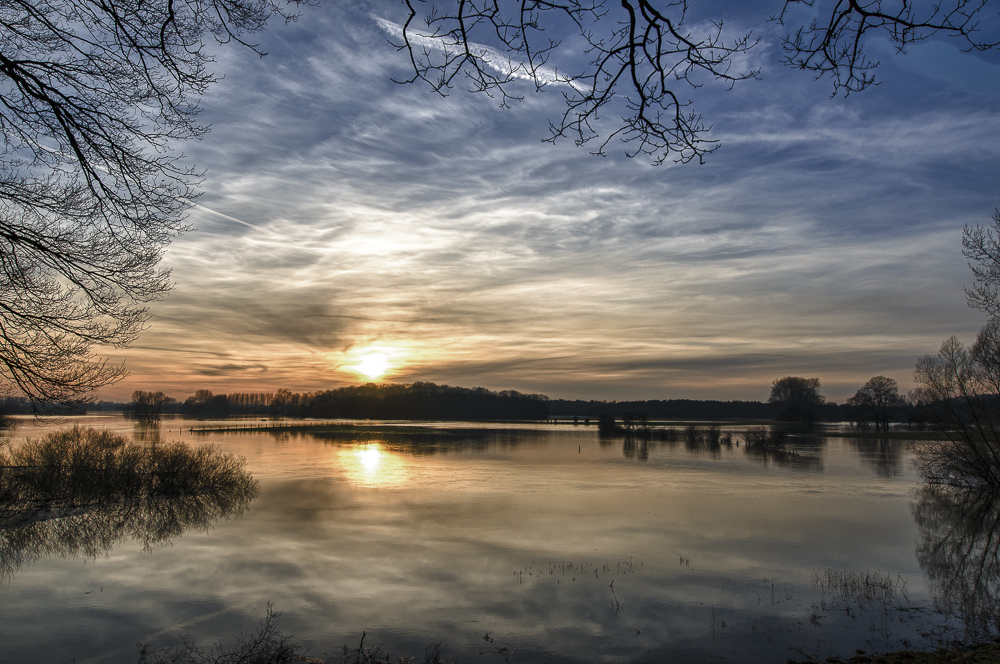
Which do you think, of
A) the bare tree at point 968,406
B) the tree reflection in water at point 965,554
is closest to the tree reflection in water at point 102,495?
the tree reflection in water at point 965,554

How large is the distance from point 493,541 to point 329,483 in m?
15.5

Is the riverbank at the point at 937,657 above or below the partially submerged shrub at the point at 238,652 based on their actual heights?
above

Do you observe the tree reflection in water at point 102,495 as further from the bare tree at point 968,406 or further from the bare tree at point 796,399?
the bare tree at point 796,399

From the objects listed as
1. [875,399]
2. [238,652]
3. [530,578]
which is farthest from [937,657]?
[875,399]

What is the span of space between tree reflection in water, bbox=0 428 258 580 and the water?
1.03 metres

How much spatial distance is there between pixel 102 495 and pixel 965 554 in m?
31.4

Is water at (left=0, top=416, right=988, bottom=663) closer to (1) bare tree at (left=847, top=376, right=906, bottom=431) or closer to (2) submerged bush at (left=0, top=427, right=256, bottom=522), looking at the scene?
(2) submerged bush at (left=0, top=427, right=256, bottom=522)

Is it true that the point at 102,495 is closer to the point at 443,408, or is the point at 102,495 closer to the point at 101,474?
the point at 101,474

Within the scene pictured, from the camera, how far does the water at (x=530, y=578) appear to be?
32.6 feet

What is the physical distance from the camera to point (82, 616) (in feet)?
35.9

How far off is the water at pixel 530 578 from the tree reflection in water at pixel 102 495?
103 centimetres

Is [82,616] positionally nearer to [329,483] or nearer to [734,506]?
[329,483]

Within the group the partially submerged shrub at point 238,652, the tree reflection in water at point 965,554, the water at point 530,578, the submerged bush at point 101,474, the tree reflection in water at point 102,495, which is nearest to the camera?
the partially submerged shrub at point 238,652

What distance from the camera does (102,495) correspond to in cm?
2441
